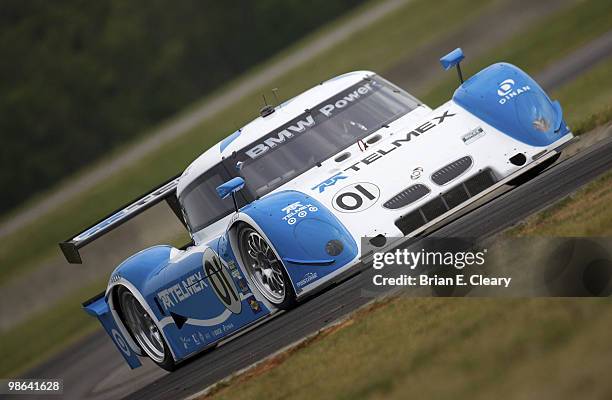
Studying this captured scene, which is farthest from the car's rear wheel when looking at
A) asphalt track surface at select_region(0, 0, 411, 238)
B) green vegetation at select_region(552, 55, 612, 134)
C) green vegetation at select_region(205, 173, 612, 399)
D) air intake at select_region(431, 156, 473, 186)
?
asphalt track surface at select_region(0, 0, 411, 238)

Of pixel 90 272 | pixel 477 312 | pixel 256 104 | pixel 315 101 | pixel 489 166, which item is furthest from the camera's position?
pixel 256 104

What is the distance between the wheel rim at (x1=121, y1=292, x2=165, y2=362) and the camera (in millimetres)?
12312

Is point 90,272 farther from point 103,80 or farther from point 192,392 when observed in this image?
point 103,80

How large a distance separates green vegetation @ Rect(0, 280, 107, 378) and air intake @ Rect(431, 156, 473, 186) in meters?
10.4

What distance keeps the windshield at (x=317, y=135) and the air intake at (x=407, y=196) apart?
1.48 meters

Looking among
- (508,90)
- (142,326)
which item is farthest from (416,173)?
(142,326)

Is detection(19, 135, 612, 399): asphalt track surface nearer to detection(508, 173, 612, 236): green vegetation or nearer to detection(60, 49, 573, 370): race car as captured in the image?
detection(60, 49, 573, 370): race car

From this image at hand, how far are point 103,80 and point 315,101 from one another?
47.2 metres

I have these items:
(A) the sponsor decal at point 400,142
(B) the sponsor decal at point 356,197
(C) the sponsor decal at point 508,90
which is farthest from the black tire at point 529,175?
(B) the sponsor decal at point 356,197

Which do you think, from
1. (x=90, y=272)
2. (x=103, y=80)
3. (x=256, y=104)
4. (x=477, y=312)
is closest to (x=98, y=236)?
(x=477, y=312)

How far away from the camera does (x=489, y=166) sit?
10469 mm

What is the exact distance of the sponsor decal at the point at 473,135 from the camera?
10.8 meters

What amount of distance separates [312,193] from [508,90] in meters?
2.35

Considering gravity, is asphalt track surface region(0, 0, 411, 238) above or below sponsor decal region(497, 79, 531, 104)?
above
